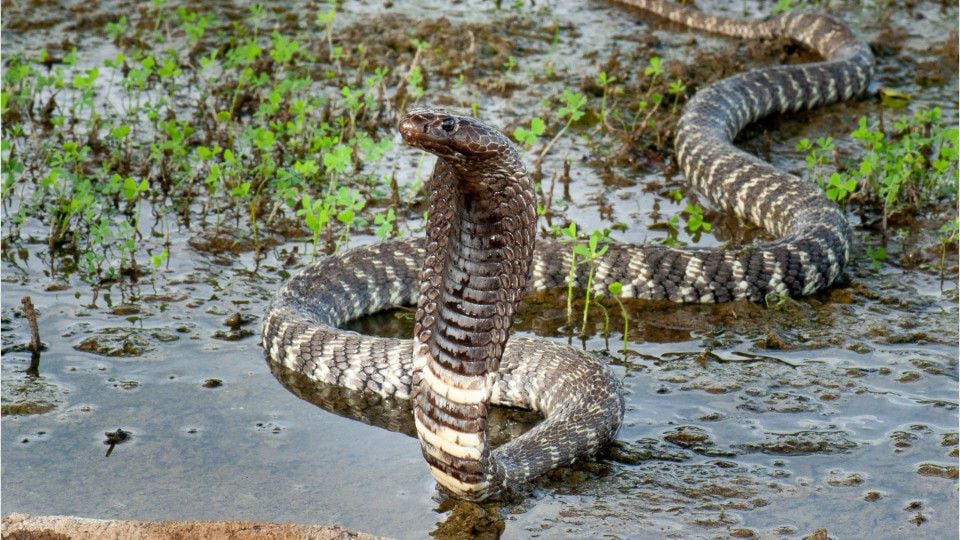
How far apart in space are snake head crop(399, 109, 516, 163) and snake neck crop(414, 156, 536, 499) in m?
0.13

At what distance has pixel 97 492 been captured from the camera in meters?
6.31

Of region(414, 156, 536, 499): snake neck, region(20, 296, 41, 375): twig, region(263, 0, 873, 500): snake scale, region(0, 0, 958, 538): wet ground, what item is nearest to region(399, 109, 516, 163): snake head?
region(263, 0, 873, 500): snake scale

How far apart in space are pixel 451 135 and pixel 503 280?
84 centimetres

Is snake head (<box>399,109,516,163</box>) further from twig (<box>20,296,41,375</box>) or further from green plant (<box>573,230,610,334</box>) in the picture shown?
twig (<box>20,296,41,375</box>)

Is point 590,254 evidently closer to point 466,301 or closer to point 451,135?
point 466,301

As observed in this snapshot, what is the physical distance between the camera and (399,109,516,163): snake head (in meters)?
4.91

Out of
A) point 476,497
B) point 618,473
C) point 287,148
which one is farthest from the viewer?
point 287,148

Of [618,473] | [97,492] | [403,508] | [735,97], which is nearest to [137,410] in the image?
[97,492]

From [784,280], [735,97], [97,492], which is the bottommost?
[97,492]

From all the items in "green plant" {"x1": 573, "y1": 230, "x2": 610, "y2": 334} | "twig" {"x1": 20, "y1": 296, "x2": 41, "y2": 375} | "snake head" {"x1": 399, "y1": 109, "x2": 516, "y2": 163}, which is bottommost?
"twig" {"x1": 20, "y1": 296, "x2": 41, "y2": 375}

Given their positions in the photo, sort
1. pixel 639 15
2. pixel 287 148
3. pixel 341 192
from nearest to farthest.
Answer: pixel 341 192, pixel 287 148, pixel 639 15

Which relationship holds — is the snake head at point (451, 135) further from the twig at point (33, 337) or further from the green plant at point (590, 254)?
the twig at point (33, 337)

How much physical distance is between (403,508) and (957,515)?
2578 mm

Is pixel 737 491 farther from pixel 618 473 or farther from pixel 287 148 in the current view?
pixel 287 148
